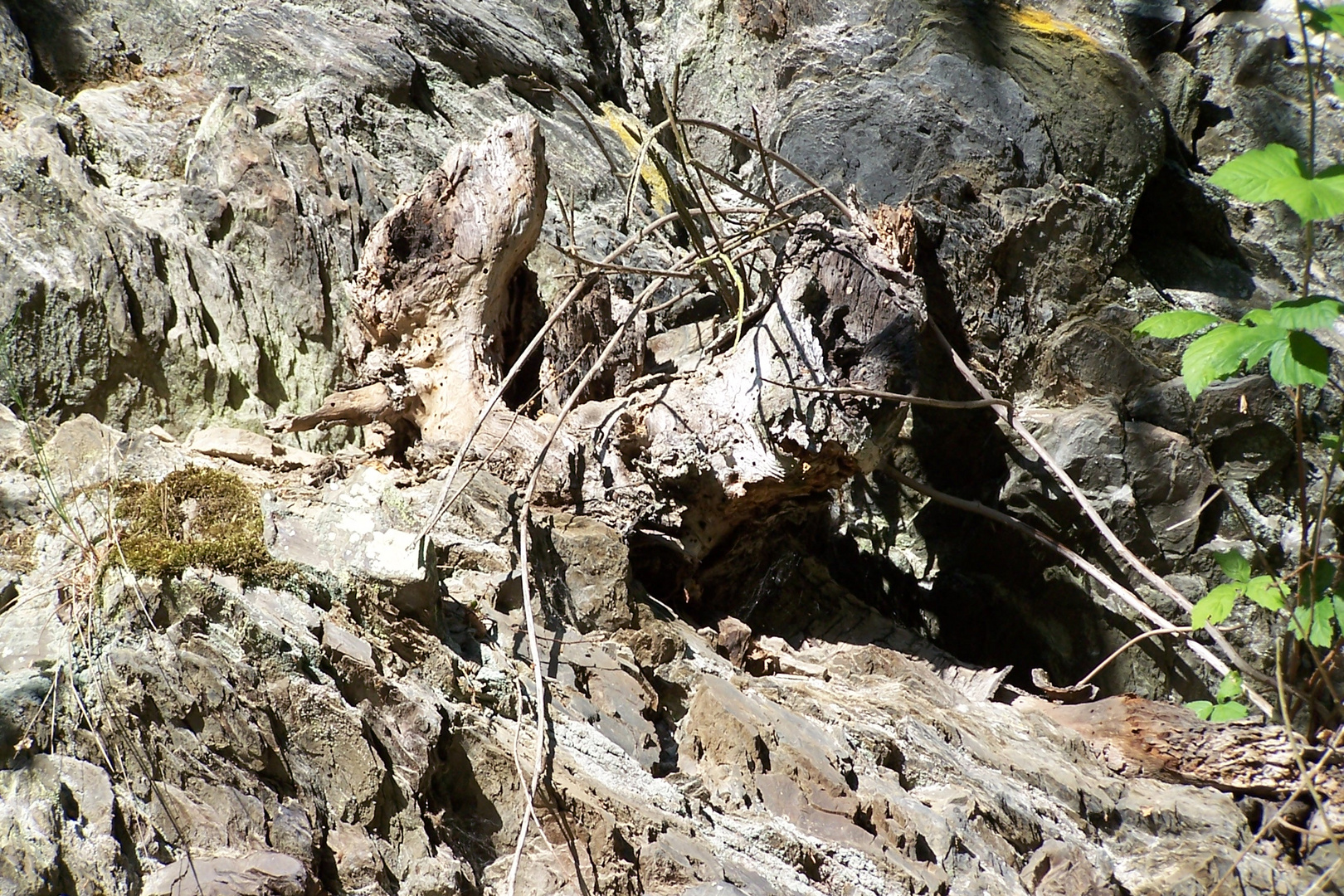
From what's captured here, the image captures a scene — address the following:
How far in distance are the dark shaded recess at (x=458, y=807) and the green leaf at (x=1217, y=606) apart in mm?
1628

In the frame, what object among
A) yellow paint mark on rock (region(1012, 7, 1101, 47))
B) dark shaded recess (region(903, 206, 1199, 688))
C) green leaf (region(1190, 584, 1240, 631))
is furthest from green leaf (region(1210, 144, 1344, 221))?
yellow paint mark on rock (region(1012, 7, 1101, 47))

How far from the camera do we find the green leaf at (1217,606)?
6.95 feet

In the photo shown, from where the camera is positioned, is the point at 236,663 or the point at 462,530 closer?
the point at 236,663

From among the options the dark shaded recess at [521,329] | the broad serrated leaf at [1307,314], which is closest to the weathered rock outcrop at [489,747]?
the dark shaded recess at [521,329]

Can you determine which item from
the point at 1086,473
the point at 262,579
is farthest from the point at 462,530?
the point at 1086,473

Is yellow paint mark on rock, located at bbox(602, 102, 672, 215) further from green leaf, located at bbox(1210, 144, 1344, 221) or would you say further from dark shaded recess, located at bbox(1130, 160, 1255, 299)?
green leaf, located at bbox(1210, 144, 1344, 221)

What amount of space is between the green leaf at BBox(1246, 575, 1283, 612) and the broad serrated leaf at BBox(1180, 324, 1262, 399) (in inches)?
28.8

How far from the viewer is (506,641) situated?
2248 millimetres

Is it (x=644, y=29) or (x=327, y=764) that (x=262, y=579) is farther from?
(x=644, y=29)

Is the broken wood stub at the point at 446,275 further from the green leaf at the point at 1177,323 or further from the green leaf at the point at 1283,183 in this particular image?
the green leaf at the point at 1283,183

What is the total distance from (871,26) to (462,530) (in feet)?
11.3

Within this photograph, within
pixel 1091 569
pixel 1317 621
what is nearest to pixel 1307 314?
pixel 1317 621

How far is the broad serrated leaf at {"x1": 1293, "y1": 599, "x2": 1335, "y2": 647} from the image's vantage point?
2195 mm

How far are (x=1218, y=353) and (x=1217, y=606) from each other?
0.70 m
